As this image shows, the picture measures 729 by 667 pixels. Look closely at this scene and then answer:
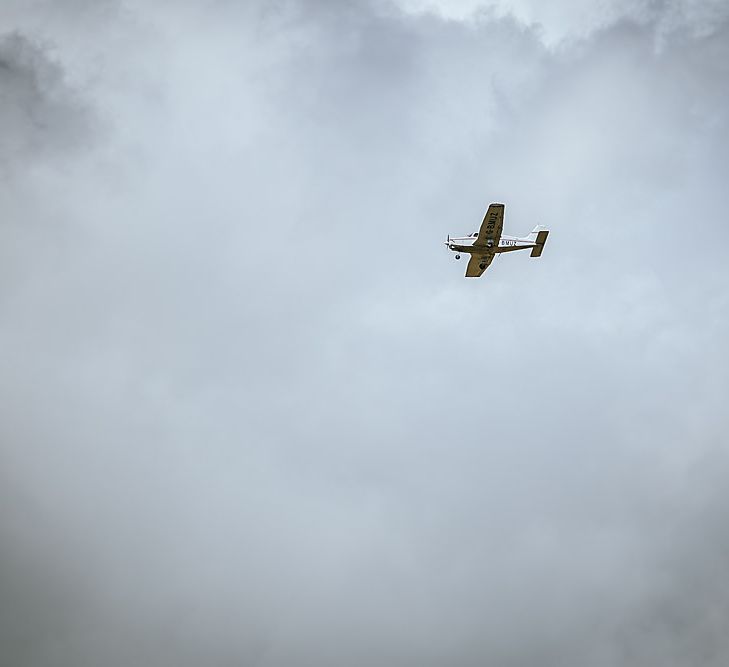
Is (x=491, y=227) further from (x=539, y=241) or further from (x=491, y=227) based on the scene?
(x=539, y=241)

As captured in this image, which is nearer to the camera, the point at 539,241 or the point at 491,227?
the point at 491,227

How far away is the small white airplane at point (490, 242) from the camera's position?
11862 cm

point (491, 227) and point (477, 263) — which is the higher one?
point (491, 227)

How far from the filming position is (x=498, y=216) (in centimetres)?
11812

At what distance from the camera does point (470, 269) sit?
128 m

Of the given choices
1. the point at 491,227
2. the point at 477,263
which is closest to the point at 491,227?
the point at 491,227

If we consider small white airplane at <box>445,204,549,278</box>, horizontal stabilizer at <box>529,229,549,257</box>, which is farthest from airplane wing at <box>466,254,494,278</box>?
horizontal stabilizer at <box>529,229,549,257</box>

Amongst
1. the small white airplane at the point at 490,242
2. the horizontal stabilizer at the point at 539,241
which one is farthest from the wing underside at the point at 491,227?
the horizontal stabilizer at the point at 539,241

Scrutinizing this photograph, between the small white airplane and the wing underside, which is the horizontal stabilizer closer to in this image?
the small white airplane

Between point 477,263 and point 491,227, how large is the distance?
9.57 metres

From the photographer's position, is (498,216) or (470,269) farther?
(470,269)

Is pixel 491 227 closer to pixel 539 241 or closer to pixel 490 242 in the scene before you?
pixel 490 242

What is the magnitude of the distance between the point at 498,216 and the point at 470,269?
13.1m

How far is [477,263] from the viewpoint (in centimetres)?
12744
